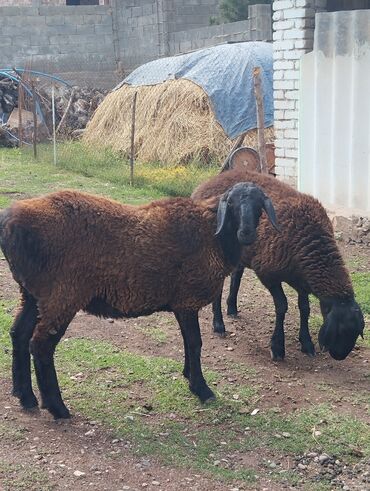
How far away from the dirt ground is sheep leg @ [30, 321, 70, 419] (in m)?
0.11

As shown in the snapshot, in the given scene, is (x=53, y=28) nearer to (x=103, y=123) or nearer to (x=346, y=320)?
(x=103, y=123)

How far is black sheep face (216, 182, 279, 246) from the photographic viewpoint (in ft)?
17.1

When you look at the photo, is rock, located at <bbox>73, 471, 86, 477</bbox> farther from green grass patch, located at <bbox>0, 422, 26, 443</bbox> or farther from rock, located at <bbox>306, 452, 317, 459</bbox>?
rock, located at <bbox>306, 452, 317, 459</bbox>

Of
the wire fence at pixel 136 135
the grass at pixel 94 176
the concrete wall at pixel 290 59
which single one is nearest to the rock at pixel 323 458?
the concrete wall at pixel 290 59

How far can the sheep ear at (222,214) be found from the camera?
5285 mm

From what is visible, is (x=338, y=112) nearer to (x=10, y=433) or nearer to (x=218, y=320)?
(x=218, y=320)

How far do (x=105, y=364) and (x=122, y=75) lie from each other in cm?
1984

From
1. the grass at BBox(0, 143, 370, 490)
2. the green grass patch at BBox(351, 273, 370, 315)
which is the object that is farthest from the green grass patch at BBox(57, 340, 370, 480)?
the green grass patch at BBox(351, 273, 370, 315)

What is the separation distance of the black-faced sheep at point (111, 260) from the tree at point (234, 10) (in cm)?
1812

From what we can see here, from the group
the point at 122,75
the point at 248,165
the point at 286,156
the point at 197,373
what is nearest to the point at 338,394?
the point at 197,373

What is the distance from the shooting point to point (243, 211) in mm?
5211

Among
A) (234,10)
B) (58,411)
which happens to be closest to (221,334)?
(58,411)

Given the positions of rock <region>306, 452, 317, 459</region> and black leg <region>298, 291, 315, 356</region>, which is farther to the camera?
black leg <region>298, 291, 315, 356</region>

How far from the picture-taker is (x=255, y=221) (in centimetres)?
527
